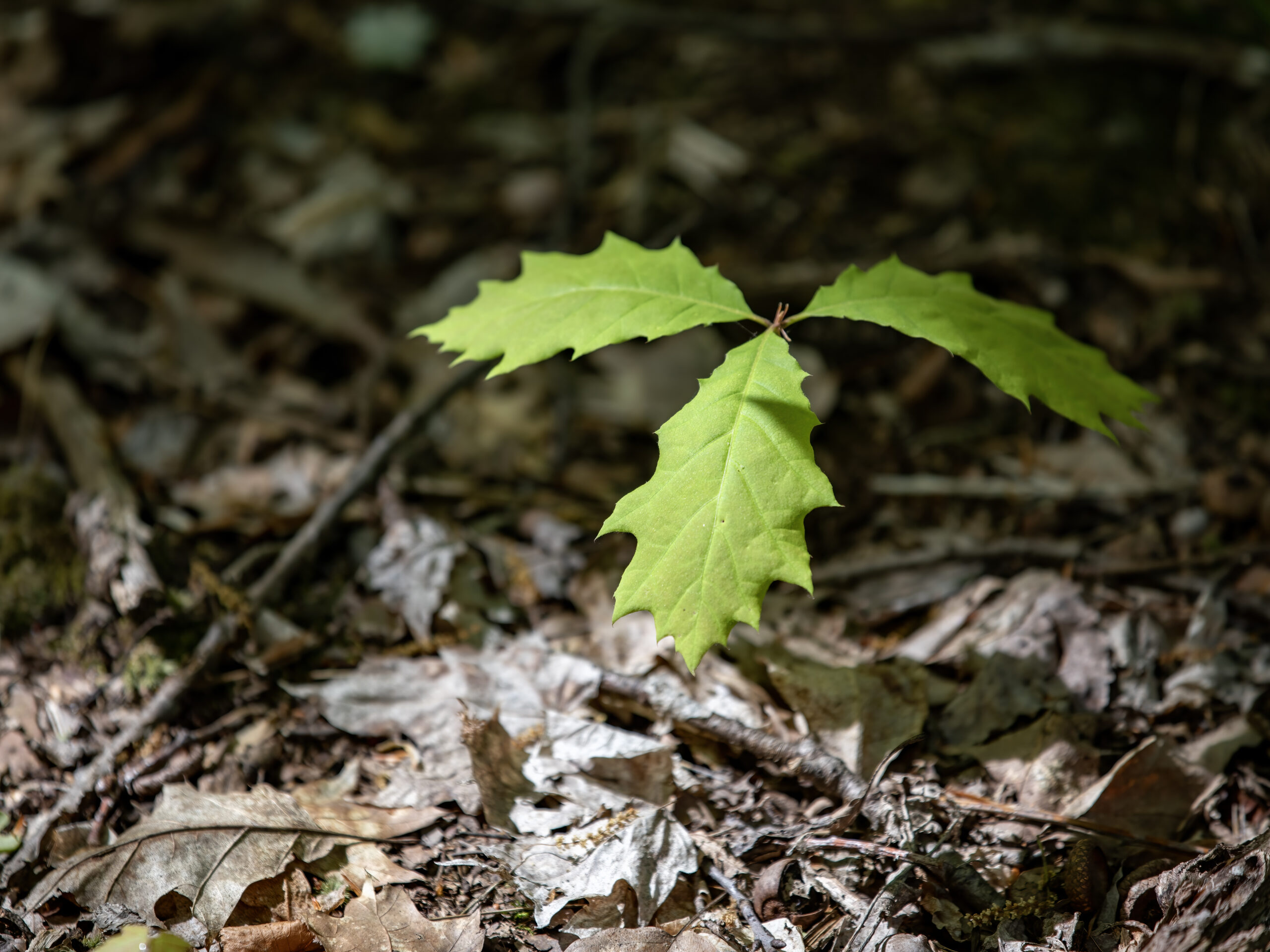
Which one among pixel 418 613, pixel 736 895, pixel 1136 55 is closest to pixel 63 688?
pixel 418 613

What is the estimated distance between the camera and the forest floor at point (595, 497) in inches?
69.7

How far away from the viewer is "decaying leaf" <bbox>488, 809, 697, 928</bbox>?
67.1 inches

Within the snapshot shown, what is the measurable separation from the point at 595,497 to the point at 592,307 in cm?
98

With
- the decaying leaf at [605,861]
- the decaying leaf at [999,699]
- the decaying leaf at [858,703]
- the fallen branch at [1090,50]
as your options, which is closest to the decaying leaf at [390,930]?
the decaying leaf at [605,861]

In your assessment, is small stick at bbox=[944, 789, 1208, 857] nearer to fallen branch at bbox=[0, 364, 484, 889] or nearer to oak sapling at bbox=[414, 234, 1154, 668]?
oak sapling at bbox=[414, 234, 1154, 668]

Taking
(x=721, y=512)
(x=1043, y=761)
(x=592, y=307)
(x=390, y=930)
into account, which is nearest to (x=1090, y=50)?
(x=592, y=307)

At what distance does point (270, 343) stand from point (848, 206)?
2402mm

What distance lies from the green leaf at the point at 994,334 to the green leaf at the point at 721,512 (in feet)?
1.02

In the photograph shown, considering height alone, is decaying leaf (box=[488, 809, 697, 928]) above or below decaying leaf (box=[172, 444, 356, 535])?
above

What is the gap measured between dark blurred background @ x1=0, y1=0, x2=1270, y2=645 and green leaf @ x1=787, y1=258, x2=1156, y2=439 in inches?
30.1

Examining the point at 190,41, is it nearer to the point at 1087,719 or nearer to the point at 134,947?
the point at 134,947

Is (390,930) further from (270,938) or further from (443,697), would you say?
(443,697)

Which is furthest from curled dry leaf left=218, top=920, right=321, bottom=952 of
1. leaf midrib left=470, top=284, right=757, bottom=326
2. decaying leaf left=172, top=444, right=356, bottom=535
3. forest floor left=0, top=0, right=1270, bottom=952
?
leaf midrib left=470, top=284, right=757, bottom=326

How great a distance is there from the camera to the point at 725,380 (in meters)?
1.79
